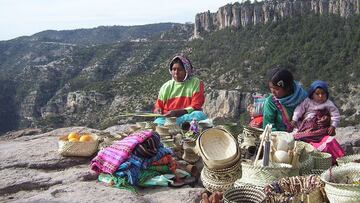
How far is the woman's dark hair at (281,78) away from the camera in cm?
518

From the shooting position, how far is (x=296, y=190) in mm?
3422

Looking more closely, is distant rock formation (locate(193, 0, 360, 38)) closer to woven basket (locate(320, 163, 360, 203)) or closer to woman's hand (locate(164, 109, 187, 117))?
woman's hand (locate(164, 109, 187, 117))

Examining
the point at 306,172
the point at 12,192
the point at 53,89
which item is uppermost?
the point at 306,172

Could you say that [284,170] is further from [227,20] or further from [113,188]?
[227,20]

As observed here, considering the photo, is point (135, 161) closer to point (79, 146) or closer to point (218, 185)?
point (218, 185)

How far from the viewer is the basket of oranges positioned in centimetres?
554

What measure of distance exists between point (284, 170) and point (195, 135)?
2.00 metres

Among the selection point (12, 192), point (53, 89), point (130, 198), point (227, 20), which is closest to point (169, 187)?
point (130, 198)

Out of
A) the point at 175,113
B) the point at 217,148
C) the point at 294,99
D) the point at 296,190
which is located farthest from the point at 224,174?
the point at 175,113

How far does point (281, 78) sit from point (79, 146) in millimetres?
2569

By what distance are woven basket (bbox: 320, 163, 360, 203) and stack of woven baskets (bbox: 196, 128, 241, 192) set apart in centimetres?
91

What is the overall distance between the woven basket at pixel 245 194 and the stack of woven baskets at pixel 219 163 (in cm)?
54

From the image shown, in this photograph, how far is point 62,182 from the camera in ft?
16.0

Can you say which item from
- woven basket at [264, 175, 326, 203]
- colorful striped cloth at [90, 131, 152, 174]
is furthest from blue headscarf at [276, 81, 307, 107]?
woven basket at [264, 175, 326, 203]
